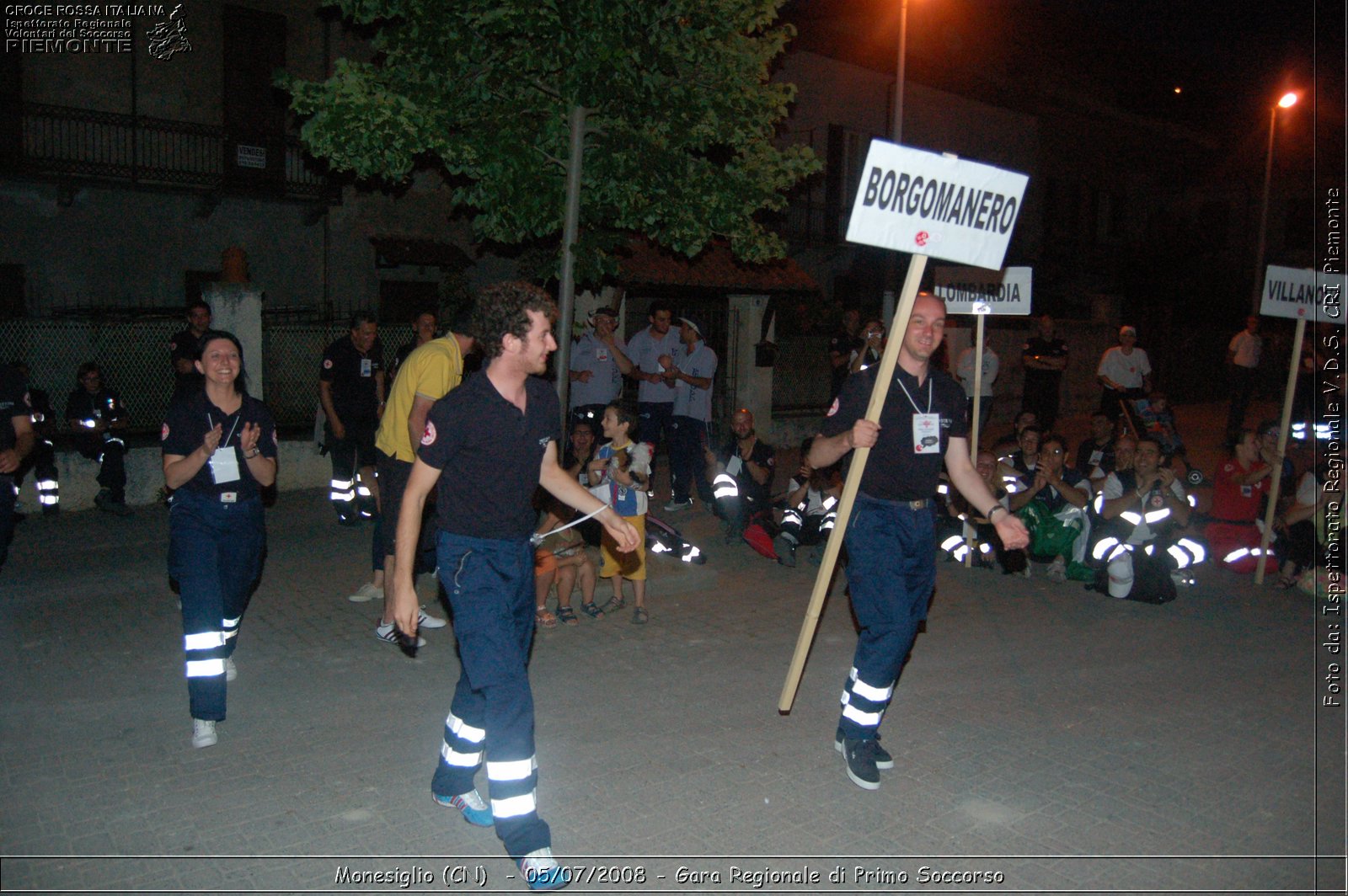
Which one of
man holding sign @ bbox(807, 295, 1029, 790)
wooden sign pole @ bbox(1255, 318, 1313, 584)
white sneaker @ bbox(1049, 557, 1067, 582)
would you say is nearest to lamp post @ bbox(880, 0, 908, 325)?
wooden sign pole @ bbox(1255, 318, 1313, 584)

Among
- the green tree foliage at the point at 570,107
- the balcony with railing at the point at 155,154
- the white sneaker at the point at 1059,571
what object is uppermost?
the balcony with railing at the point at 155,154

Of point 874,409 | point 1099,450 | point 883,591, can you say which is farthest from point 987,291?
point 883,591

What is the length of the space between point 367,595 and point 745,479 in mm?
3662

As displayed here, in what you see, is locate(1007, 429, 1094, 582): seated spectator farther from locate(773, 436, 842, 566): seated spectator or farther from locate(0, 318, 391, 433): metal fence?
locate(0, 318, 391, 433): metal fence

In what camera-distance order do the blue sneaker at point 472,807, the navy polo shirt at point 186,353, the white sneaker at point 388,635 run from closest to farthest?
the blue sneaker at point 472,807, the white sneaker at point 388,635, the navy polo shirt at point 186,353

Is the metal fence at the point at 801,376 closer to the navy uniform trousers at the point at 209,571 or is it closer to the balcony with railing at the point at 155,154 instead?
the balcony with railing at the point at 155,154

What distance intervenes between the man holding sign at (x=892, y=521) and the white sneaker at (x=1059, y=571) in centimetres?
429

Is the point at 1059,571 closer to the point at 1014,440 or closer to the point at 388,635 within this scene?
the point at 1014,440

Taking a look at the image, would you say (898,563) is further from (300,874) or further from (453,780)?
(300,874)

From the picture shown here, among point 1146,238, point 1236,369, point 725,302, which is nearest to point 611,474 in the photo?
point 725,302

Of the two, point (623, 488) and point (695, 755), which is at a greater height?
point (623, 488)

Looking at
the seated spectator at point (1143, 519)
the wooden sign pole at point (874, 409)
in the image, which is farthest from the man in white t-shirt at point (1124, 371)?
the wooden sign pole at point (874, 409)

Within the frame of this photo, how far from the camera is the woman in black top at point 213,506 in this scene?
524cm

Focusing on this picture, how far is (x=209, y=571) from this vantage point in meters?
5.32
